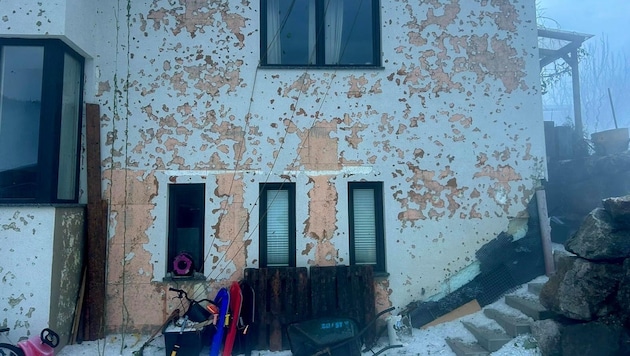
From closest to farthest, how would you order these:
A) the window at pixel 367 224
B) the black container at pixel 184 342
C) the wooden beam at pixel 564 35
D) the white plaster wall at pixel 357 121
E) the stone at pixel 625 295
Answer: the stone at pixel 625 295 < the black container at pixel 184 342 < the white plaster wall at pixel 357 121 < the window at pixel 367 224 < the wooden beam at pixel 564 35

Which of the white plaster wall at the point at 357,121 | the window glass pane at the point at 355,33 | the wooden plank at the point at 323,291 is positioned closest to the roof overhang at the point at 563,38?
the white plaster wall at the point at 357,121

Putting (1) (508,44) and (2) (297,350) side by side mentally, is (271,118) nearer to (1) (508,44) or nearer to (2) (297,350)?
(2) (297,350)

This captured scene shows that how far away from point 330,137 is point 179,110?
2160 mm

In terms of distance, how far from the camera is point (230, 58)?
5.55 m

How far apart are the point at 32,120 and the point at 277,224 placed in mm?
3296

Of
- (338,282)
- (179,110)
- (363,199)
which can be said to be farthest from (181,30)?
(338,282)

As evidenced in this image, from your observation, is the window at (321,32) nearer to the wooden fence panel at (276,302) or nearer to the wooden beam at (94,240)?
the wooden beam at (94,240)

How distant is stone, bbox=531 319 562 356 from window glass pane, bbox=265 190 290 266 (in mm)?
3118

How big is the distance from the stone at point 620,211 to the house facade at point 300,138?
1.68 m

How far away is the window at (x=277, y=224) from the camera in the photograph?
17.8 feet

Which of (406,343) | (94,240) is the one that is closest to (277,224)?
(406,343)

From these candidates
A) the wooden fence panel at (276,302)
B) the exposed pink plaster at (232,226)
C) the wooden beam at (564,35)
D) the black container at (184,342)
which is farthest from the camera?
the wooden beam at (564,35)

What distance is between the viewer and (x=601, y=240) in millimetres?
3908

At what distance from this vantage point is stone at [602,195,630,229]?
3.87m
